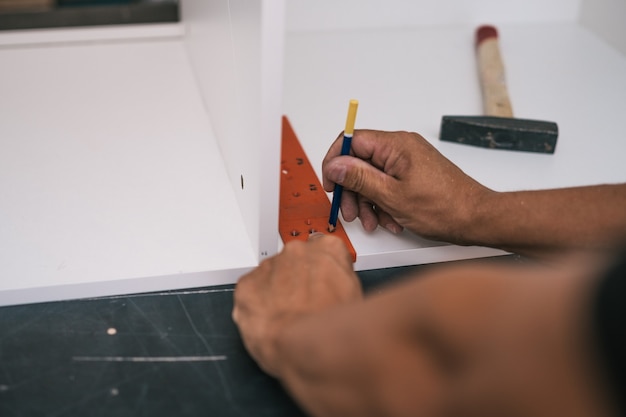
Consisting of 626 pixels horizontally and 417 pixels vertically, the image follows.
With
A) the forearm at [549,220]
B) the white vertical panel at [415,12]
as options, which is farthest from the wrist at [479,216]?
the white vertical panel at [415,12]

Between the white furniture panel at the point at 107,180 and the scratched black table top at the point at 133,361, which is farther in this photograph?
the white furniture panel at the point at 107,180

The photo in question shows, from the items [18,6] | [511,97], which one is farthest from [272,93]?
[18,6]

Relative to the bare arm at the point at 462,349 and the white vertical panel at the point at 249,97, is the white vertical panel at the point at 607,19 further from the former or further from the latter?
the bare arm at the point at 462,349

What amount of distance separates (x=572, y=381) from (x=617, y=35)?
1437mm

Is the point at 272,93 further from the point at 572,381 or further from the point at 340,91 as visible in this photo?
the point at 340,91

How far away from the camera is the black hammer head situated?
1.25m

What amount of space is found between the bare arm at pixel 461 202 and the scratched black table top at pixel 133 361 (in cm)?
26

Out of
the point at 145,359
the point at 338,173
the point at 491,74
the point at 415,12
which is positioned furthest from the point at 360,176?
the point at 415,12

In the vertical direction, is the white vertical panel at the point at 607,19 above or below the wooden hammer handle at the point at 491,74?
above

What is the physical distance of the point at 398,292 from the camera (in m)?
0.55

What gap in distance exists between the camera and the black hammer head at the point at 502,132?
1.25 m

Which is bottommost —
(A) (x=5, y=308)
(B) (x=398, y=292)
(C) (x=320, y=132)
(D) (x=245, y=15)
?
(A) (x=5, y=308)

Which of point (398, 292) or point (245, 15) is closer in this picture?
point (398, 292)

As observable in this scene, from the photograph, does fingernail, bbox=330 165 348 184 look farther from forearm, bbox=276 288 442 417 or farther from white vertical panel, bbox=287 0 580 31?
white vertical panel, bbox=287 0 580 31
